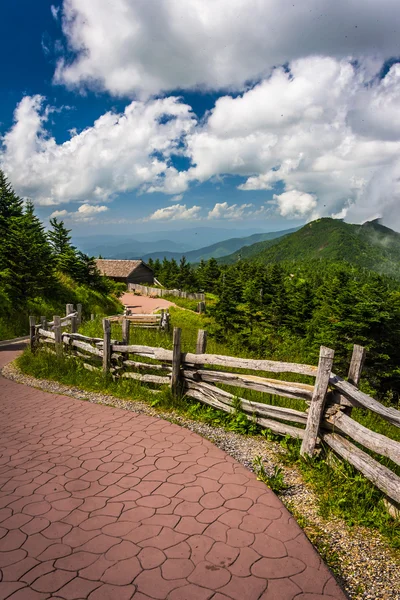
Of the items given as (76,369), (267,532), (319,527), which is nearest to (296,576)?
(267,532)

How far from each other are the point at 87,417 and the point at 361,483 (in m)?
5.09

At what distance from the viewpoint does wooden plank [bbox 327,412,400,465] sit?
3889mm

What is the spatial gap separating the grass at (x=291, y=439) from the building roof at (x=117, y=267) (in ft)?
142

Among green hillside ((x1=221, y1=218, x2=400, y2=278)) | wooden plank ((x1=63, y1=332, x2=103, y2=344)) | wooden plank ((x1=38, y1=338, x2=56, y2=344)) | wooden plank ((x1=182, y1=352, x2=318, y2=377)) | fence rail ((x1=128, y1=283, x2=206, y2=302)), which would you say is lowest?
fence rail ((x1=128, y1=283, x2=206, y2=302))

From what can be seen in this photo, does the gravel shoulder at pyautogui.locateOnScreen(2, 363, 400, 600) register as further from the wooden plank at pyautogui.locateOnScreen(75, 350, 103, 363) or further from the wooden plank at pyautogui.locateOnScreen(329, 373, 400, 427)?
the wooden plank at pyautogui.locateOnScreen(75, 350, 103, 363)

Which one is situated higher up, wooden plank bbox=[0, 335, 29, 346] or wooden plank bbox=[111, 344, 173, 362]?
wooden plank bbox=[111, 344, 173, 362]

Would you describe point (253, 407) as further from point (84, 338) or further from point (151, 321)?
point (151, 321)

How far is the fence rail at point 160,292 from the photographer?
48250 mm

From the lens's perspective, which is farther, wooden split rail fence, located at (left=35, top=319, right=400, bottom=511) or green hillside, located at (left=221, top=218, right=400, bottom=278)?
green hillside, located at (left=221, top=218, right=400, bottom=278)

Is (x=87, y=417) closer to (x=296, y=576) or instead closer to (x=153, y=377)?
(x=153, y=377)

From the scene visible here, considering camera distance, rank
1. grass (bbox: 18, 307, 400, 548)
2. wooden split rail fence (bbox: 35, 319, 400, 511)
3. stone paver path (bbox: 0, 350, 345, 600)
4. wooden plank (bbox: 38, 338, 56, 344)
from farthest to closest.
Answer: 1. wooden plank (bbox: 38, 338, 56, 344)
2. wooden split rail fence (bbox: 35, 319, 400, 511)
3. grass (bbox: 18, 307, 400, 548)
4. stone paver path (bbox: 0, 350, 345, 600)

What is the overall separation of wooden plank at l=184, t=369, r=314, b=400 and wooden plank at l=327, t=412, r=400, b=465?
59 centimetres

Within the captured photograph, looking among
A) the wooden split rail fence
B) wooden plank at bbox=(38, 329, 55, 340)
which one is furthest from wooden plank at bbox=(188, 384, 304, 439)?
wooden plank at bbox=(38, 329, 55, 340)

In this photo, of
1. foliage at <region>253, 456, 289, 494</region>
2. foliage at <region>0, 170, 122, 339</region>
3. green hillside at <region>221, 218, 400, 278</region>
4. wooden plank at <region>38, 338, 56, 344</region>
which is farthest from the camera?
green hillside at <region>221, 218, 400, 278</region>
